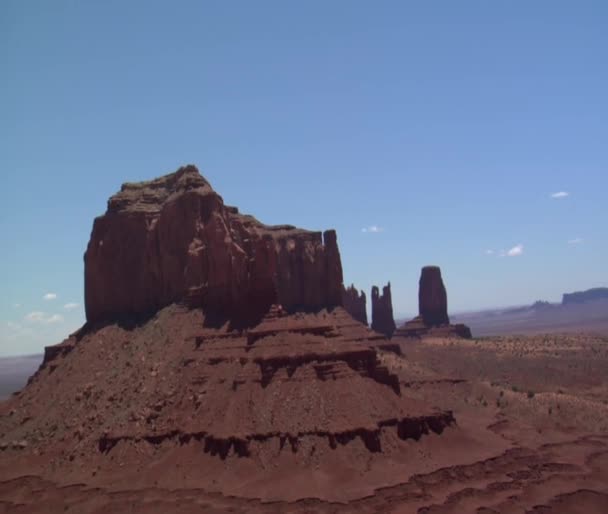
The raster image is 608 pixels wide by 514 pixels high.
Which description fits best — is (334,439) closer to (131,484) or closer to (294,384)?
(294,384)

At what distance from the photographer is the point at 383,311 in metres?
156

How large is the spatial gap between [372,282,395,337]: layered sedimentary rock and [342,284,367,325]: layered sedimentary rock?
7.80 feet

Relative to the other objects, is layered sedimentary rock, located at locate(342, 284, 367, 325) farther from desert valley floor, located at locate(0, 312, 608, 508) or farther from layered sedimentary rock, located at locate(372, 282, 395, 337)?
desert valley floor, located at locate(0, 312, 608, 508)

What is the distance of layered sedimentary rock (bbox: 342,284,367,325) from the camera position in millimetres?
148012

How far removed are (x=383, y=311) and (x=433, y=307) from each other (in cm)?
1531

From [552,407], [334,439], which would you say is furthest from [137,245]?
[552,407]

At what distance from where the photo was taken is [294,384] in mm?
63812

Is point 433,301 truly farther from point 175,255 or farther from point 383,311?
point 175,255

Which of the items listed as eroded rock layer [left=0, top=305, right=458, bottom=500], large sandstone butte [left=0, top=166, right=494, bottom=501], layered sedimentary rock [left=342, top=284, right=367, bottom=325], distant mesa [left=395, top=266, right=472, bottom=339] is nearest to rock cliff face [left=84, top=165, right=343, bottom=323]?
large sandstone butte [left=0, top=166, right=494, bottom=501]

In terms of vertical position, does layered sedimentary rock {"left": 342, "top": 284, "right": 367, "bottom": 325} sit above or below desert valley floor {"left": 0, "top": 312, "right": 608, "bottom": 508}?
above

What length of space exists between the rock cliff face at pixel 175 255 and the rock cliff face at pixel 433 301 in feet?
247

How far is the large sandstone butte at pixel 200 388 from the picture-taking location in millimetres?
57969

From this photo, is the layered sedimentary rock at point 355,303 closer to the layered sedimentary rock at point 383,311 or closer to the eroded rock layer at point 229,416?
the layered sedimentary rock at point 383,311

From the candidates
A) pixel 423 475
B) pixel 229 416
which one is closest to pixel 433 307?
pixel 229 416
